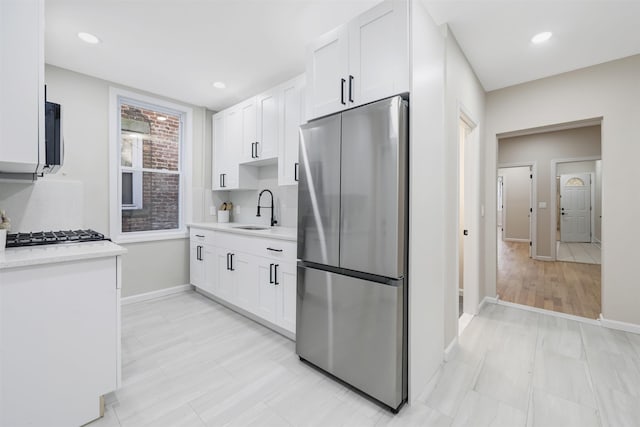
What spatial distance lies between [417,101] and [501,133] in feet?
7.84

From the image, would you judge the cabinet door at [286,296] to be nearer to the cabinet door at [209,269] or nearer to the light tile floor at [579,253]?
the cabinet door at [209,269]

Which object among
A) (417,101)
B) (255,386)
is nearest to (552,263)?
(417,101)

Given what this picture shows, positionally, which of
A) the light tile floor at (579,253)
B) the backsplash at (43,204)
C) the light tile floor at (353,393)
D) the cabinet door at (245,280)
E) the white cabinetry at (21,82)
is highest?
the white cabinetry at (21,82)

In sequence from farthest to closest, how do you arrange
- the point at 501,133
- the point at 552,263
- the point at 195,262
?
1. the point at 552,263
2. the point at 195,262
3. the point at 501,133

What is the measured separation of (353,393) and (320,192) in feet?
4.41

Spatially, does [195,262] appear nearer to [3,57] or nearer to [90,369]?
[90,369]

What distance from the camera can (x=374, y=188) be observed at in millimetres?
1647

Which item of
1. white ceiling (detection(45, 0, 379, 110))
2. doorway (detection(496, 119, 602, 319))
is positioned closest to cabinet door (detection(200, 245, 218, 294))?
white ceiling (detection(45, 0, 379, 110))

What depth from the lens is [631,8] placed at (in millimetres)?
1964

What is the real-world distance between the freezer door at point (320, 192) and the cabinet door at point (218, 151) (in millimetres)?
2147

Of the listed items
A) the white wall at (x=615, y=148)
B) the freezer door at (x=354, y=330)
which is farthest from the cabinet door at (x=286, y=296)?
Result: the white wall at (x=615, y=148)

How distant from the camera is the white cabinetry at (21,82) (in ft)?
4.32

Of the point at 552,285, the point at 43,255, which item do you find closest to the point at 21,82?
the point at 43,255

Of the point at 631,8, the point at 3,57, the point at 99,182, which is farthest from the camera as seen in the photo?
the point at 99,182
